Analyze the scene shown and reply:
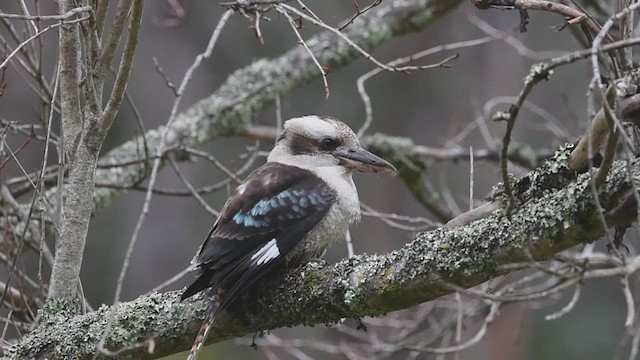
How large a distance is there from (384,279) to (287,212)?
2.45ft

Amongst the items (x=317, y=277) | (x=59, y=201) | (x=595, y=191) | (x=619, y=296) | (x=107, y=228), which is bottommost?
(x=619, y=296)

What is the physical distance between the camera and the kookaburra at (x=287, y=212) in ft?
9.82

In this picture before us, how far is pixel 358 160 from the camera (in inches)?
143

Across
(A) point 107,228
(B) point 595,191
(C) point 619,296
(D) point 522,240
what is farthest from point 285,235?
(A) point 107,228

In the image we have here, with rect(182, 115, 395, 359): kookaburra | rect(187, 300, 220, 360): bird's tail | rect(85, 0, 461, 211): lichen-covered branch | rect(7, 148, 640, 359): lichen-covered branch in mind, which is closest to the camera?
rect(7, 148, 640, 359): lichen-covered branch

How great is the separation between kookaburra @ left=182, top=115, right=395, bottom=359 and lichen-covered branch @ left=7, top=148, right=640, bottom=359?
0.09 metres

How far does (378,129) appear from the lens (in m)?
12.0

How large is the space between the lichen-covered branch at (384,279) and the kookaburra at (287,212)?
89mm


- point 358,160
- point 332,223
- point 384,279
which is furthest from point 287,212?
point 384,279

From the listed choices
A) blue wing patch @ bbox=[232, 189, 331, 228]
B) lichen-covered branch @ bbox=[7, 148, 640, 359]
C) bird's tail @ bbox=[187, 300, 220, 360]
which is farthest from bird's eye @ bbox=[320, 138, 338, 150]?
bird's tail @ bbox=[187, 300, 220, 360]

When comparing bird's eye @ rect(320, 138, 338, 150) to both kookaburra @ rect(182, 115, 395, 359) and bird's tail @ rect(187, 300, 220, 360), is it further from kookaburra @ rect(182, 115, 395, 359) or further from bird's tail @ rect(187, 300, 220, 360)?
bird's tail @ rect(187, 300, 220, 360)

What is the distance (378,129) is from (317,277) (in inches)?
363

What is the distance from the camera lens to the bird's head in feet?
11.9

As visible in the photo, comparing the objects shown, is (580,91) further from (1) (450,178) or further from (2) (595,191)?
(2) (595,191)
